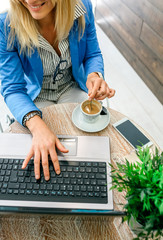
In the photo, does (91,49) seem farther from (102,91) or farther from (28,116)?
(28,116)

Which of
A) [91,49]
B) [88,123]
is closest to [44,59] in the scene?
[91,49]

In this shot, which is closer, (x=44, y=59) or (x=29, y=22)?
(x=29, y=22)

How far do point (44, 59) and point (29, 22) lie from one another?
0.64ft

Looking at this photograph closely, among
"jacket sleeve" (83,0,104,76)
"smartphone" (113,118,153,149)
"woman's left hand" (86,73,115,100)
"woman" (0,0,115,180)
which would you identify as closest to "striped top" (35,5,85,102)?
"woman" (0,0,115,180)

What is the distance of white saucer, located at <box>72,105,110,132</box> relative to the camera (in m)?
0.92

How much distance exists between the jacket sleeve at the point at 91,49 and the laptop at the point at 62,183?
53 cm

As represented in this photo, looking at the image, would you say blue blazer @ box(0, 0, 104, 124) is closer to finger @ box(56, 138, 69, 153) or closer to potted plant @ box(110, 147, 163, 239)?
finger @ box(56, 138, 69, 153)

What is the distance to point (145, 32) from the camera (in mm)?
2072

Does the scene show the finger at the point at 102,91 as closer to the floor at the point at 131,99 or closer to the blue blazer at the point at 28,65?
the blue blazer at the point at 28,65

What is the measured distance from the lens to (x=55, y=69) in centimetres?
116

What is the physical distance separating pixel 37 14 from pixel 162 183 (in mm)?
846

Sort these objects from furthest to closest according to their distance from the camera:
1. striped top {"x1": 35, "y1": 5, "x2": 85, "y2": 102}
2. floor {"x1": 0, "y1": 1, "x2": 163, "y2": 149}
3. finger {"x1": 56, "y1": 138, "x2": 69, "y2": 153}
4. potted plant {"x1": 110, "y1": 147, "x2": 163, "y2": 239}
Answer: floor {"x1": 0, "y1": 1, "x2": 163, "y2": 149} < striped top {"x1": 35, "y1": 5, "x2": 85, "y2": 102} < finger {"x1": 56, "y1": 138, "x2": 69, "y2": 153} < potted plant {"x1": 110, "y1": 147, "x2": 163, "y2": 239}

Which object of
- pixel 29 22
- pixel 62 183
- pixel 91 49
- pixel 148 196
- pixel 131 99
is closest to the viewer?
pixel 148 196

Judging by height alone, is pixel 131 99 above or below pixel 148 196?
below
